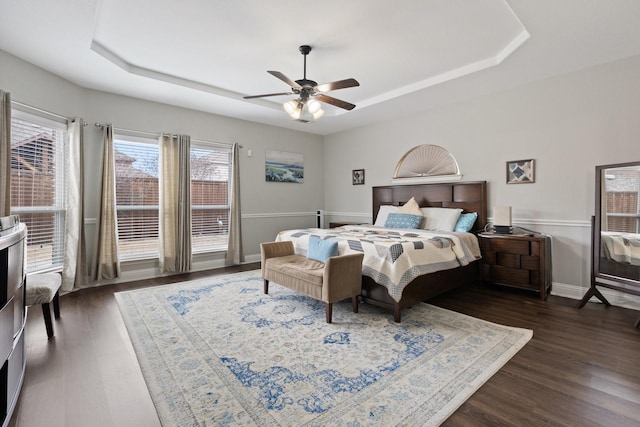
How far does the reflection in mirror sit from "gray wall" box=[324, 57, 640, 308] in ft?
1.21

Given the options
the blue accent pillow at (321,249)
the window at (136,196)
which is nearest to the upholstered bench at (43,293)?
the window at (136,196)

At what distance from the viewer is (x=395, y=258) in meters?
2.98

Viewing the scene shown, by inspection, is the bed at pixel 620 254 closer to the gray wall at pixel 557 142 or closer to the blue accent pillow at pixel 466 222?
the gray wall at pixel 557 142

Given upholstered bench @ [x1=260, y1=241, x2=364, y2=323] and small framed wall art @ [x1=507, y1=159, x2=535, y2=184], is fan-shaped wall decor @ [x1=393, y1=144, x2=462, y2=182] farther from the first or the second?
upholstered bench @ [x1=260, y1=241, x2=364, y2=323]

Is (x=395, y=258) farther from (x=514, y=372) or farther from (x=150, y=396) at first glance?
(x=150, y=396)

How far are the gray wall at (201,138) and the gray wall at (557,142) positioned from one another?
2840mm

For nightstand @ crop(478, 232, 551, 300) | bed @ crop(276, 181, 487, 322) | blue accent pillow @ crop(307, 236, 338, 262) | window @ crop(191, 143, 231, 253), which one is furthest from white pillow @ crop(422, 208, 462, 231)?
window @ crop(191, 143, 231, 253)

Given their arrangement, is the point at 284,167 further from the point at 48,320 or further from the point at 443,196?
the point at 48,320

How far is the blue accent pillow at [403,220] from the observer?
184 inches

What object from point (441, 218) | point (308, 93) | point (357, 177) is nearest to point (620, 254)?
point (441, 218)

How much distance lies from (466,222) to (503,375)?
8.72 feet

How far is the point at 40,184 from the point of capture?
3.71 meters

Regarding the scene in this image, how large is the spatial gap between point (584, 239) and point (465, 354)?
2.60 meters

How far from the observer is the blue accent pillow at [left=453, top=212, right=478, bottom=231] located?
4352 mm
